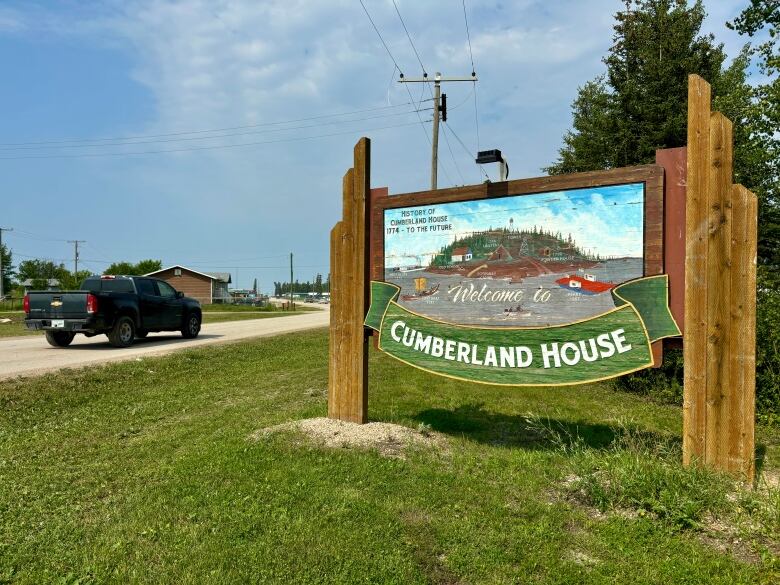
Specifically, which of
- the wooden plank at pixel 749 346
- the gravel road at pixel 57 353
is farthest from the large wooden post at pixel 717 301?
the gravel road at pixel 57 353

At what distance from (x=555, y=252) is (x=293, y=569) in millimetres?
3406

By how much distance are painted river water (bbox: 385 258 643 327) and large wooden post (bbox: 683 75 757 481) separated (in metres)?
0.51

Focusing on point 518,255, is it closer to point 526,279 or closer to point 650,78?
point 526,279

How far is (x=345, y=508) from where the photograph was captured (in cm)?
365

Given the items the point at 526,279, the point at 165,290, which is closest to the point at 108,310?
the point at 165,290

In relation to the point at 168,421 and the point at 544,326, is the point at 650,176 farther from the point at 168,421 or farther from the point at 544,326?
the point at 168,421

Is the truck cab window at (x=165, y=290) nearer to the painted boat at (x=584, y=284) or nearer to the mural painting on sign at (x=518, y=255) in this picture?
the mural painting on sign at (x=518, y=255)

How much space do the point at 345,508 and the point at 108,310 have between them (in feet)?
39.1

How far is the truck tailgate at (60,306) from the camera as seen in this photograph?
12.8 meters

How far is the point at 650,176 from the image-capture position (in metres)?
4.43

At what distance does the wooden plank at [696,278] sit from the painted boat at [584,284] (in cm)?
64

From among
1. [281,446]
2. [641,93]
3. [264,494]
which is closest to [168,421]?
[281,446]

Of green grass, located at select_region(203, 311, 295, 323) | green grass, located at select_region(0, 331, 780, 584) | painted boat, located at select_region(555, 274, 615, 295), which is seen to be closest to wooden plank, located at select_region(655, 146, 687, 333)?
painted boat, located at select_region(555, 274, 615, 295)

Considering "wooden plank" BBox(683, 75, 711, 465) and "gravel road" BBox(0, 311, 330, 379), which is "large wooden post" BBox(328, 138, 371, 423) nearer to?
"wooden plank" BBox(683, 75, 711, 465)
